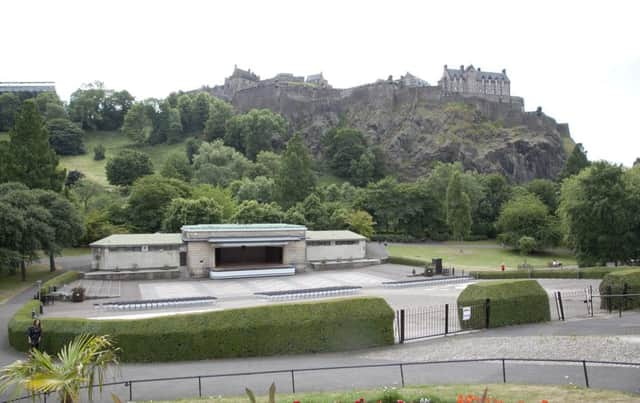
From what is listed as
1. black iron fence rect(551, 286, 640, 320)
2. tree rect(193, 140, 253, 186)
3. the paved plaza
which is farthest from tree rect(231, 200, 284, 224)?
black iron fence rect(551, 286, 640, 320)

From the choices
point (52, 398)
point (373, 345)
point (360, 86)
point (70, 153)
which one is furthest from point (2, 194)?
point (360, 86)

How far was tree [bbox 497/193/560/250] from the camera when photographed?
6066cm

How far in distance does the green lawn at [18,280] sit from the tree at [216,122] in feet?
222

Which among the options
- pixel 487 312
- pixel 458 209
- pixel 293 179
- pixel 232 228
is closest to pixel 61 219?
pixel 232 228

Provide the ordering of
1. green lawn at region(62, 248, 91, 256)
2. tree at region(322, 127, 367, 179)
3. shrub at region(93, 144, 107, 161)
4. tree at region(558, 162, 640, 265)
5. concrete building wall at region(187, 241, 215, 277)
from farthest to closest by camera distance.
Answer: tree at region(322, 127, 367, 179)
shrub at region(93, 144, 107, 161)
green lawn at region(62, 248, 91, 256)
concrete building wall at region(187, 241, 215, 277)
tree at region(558, 162, 640, 265)

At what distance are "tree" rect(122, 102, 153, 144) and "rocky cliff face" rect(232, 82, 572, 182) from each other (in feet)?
80.2

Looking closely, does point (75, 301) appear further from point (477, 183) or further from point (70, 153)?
point (70, 153)

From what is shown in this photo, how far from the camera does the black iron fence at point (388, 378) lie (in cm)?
1149

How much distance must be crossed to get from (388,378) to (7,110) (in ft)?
392

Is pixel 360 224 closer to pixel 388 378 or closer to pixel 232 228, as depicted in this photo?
pixel 232 228

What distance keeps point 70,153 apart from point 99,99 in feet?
85.8

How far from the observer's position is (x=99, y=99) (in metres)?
120

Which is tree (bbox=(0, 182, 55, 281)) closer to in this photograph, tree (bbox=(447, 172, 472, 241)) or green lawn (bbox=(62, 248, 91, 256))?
green lawn (bbox=(62, 248, 91, 256))

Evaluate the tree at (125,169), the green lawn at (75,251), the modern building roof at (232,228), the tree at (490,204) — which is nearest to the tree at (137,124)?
the tree at (125,169)
